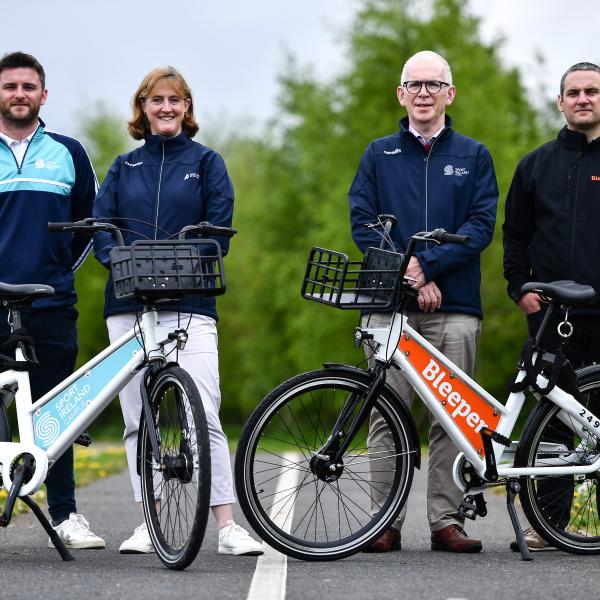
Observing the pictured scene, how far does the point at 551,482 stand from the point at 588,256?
120cm

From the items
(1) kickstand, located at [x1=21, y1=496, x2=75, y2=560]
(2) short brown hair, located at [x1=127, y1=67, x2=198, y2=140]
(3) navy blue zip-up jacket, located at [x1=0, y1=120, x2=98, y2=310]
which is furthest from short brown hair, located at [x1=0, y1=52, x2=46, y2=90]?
(1) kickstand, located at [x1=21, y1=496, x2=75, y2=560]

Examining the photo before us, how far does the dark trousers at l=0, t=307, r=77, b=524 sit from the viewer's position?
24.2ft

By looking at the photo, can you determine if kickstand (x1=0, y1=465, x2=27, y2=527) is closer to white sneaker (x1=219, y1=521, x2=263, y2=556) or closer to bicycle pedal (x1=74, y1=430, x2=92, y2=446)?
bicycle pedal (x1=74, y1=430, x2=92, y2=446)

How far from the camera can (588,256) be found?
721cm

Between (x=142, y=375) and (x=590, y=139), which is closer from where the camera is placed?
(x=142, y=375)

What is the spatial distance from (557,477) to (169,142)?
257cm

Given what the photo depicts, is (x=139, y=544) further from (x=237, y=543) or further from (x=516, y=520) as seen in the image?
(x=516, y=520)

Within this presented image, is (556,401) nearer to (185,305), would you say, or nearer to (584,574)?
(584,574)

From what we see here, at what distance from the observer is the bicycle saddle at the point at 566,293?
6.79 m

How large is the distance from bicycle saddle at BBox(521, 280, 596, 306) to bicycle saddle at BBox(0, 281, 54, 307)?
94.1 inches

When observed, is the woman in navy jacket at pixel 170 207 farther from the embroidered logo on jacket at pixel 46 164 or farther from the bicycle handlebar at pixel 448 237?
the bicycle handlebar at pixel 448 237

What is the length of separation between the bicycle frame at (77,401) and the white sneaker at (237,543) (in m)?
0.85

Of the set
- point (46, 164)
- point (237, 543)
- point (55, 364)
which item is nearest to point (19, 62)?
point (46, 164)

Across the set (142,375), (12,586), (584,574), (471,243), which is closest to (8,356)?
(142,375)
